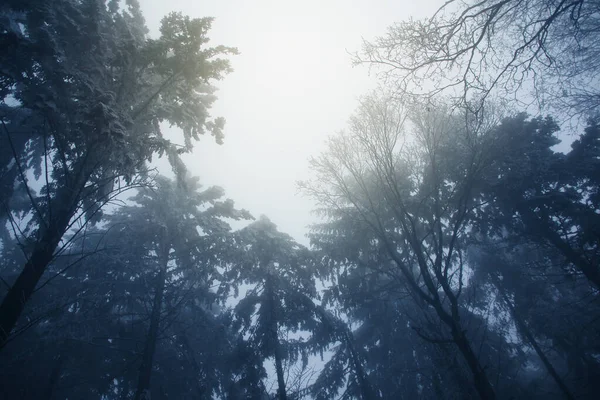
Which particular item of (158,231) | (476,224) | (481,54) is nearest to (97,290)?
(158,231)

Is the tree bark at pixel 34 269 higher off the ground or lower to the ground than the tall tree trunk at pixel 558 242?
lower

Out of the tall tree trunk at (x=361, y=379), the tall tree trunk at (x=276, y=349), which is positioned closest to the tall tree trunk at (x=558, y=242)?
the tall tree trunk at (x=361, y=379)

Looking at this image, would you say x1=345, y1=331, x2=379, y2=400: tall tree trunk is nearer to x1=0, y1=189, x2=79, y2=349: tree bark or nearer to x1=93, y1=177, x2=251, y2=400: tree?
x1=93, y1=177, x2=251, y2=400: tree

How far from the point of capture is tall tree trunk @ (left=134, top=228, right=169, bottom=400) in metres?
8.22

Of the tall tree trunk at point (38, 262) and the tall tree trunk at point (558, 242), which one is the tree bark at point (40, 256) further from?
the tall tree trunk at point (558, 242)

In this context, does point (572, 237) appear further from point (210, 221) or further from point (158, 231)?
point (158, 231)

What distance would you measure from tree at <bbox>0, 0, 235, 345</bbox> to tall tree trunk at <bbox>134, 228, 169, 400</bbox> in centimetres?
460

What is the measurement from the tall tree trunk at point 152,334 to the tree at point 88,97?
4.60 meters

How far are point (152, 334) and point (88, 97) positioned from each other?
26.4 ft

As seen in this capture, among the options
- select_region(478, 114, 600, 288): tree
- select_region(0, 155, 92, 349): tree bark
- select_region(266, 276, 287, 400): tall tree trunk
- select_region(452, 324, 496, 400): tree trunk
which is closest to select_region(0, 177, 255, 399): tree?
select_region(266, 276, 287, 400): tall tree trunk

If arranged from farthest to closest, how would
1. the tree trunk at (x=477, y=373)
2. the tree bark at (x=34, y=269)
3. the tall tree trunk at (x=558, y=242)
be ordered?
the tall tree trunk at (x=558, y=242)
the tree trunk at (x=477, y=373)
the tree bark at (x=34, y=269)

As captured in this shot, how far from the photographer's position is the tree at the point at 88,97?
405cm

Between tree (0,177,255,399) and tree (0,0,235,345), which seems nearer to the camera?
tree (0,0,235,345)

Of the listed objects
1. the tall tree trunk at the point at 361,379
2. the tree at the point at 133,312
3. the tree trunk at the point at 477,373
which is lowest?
the tree trunk at the point at 477,373
